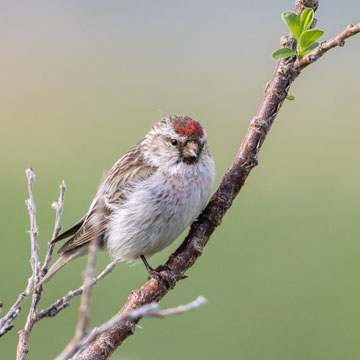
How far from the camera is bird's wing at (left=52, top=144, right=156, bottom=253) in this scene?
160 inches

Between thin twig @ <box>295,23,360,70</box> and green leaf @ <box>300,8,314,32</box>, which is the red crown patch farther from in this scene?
green leaf @ <box>300,8,314,32</box>

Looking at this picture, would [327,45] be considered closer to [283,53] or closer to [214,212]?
[283,53]

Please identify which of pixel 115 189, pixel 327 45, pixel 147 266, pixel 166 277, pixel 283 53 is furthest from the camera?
pixel 115 189

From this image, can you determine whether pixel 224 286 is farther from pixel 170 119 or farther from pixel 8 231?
pixel 170 119

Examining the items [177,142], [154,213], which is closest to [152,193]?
[154,213]

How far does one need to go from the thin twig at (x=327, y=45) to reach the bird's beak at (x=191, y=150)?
58.0 inches

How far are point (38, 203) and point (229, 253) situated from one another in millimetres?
2238

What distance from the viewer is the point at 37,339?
575 cm

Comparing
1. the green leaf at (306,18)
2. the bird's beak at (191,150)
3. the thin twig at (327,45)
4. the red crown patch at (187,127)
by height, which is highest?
the red crown patch at (187,127)

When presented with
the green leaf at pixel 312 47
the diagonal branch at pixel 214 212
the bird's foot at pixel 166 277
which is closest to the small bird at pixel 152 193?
the diagonal branch at pixel 214 212

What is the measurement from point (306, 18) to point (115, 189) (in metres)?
2.09

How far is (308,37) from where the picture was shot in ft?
7.89

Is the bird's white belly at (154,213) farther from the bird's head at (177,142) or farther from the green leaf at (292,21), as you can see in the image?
the green leaf at (292,21)

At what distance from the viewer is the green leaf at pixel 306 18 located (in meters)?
2.41
